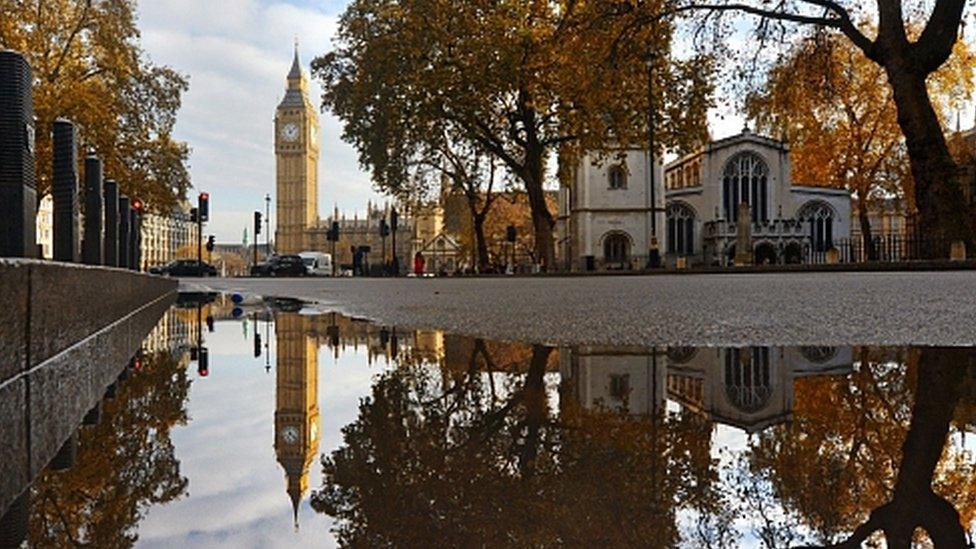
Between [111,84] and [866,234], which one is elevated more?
[111,84]

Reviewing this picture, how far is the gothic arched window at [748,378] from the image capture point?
2.23 meters

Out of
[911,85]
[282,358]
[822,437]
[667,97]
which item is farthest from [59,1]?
[822,437]

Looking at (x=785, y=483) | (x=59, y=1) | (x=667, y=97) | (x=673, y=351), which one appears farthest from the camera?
(x=59, y=1)

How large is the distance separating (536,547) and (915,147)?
620 inches

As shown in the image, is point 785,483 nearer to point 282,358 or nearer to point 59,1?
point 282,358

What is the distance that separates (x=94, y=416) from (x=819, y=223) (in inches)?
2240

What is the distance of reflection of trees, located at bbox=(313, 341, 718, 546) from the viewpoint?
1133 mm

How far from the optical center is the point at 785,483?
1.37 m

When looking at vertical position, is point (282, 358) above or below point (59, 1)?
below

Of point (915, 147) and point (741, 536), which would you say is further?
point (915, 147)

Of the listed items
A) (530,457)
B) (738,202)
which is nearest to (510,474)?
(530,457)

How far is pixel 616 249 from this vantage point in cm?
4719

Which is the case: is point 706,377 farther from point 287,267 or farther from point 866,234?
point 287,267

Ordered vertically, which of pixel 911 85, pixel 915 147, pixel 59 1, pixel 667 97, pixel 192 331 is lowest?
pixel 192 331
